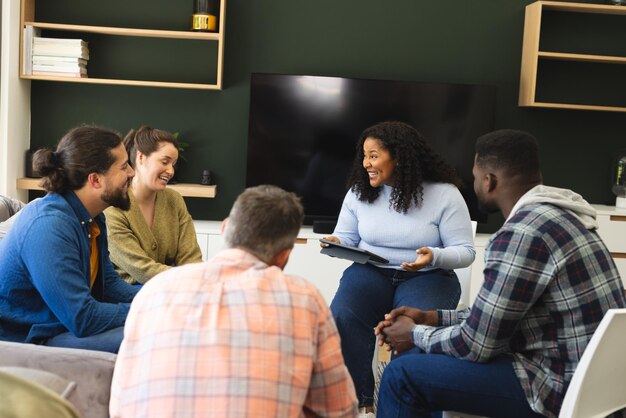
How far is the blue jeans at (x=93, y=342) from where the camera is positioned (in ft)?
7.61

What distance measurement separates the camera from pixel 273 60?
4.99 m

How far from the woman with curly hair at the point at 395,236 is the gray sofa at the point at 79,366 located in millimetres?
1380

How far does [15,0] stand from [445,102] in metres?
2.48

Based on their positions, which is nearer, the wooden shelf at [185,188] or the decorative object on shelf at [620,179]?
the wooden shelf at [185,188]

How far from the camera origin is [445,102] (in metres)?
4.91

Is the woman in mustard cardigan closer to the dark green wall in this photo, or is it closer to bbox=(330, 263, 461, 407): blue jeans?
bbox=(330, 263, 461, 407): blue jeans

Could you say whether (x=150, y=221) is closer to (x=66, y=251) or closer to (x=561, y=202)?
(x=66, y=251)

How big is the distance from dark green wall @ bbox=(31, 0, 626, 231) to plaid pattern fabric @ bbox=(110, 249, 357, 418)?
3488 millimetres

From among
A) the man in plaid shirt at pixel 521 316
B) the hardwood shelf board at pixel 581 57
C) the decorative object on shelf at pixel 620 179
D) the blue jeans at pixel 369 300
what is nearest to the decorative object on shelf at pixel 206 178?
the blue jeans at pixel 369 300

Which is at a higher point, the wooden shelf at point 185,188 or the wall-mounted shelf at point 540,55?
the wall-mounted shelf at point 540,55

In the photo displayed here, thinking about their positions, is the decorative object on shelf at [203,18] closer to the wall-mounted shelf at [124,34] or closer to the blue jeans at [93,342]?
the wall-mounted shelf at [124,34]

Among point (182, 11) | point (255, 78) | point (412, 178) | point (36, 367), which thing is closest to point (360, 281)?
point (412, 178)

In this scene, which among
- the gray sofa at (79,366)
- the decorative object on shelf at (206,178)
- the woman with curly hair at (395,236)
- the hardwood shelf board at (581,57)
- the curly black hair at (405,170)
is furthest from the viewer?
the decorative object on shelf at (206,178)

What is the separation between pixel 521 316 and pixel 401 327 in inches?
19.1
